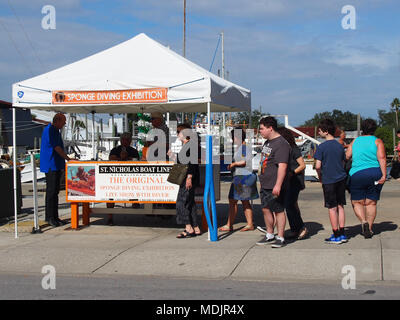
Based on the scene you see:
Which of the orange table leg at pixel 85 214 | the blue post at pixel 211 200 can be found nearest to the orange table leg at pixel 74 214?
the orange table leg at pixel 85 214

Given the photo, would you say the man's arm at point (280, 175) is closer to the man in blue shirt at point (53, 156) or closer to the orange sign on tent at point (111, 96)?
the orange sign on tent at point (111, 96)

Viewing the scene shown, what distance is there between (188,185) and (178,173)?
249mm

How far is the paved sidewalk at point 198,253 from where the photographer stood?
6.85 metres

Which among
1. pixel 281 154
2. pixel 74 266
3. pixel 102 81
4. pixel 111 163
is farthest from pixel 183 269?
pixel 102 81

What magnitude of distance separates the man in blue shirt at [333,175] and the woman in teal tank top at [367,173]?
0.92ft

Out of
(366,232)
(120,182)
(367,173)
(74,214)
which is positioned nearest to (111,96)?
(120,182)

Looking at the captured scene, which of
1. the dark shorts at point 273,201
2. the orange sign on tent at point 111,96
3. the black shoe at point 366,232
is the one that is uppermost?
the orange sign on tent at point 111,96

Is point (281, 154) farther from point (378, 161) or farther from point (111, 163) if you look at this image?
point (111, 163)

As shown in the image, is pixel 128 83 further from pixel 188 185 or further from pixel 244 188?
pixel 244 188

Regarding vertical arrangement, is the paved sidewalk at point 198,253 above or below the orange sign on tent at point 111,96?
below

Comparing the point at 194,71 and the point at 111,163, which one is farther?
the point at 111,163
